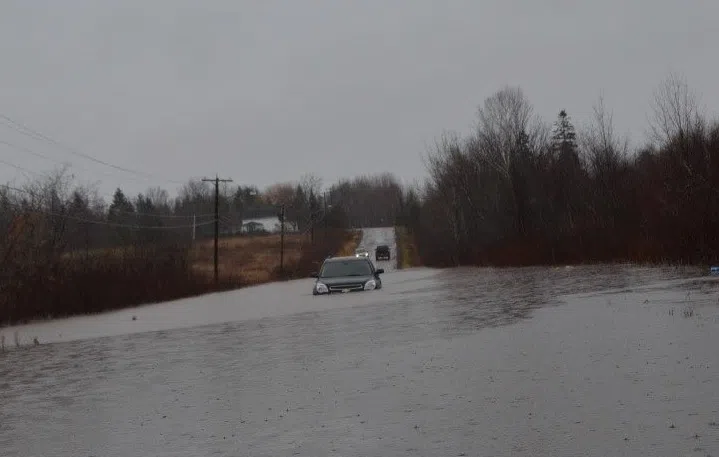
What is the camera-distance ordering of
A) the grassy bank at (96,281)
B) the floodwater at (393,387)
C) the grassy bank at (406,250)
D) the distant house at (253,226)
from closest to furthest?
the floodwater at (393,387), the grassy bank at (96,281), the grassy bank at (406,250), the distant house at (253,226)

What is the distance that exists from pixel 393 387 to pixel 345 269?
18.3 metres

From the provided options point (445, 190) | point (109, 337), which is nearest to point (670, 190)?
point (109, 337)

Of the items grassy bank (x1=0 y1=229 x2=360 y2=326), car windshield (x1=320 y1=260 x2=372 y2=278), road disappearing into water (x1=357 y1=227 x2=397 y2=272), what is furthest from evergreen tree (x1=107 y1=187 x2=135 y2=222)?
car windshield (x1=320 y1=260 x2=372 y2=278)

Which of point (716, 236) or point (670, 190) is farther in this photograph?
point (670, 190)

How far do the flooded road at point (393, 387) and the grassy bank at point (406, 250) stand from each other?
63.5m

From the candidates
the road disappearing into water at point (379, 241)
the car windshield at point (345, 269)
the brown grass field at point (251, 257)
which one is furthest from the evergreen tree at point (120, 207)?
the car windshield at point (345, 269)

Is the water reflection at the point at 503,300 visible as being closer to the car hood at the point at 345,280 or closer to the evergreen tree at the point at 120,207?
the car hood at the point at 345,280

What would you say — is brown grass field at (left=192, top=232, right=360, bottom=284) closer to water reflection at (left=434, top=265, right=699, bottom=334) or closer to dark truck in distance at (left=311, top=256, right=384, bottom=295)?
dark truck in distance at (left=311, top=256, right=384, bottom=295)

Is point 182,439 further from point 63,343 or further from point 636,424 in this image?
point 63,343

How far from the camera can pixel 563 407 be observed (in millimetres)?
7652

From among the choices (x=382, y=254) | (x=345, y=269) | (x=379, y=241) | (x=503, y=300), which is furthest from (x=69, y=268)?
(x=379, y=241)

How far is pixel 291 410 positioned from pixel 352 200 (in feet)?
603

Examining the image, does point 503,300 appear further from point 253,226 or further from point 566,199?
point 253,226

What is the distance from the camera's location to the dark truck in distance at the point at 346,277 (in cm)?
2627
